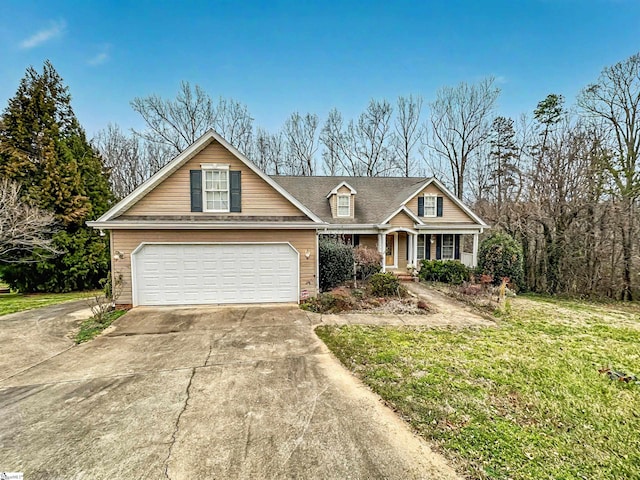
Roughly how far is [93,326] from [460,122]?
90.3ft

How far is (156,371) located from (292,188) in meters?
14.4

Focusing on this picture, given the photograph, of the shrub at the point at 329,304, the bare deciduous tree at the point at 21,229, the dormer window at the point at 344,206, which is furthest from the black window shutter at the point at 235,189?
the bare deciduous tree at the point at 21,229

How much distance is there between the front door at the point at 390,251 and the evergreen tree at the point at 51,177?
15.5 m

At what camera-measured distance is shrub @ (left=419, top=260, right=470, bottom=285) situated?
15.4 metres

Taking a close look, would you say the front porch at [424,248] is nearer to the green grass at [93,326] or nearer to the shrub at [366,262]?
the shrub at [366,262]

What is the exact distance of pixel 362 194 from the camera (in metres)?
18.8

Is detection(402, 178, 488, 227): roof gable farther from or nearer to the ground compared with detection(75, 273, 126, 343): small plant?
farther from the ground

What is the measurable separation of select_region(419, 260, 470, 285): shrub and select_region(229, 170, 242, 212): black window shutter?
10582 mm

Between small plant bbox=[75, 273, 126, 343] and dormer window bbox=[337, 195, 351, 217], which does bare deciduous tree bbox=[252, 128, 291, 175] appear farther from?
small plant bbox=[75, 273, 126, 343]

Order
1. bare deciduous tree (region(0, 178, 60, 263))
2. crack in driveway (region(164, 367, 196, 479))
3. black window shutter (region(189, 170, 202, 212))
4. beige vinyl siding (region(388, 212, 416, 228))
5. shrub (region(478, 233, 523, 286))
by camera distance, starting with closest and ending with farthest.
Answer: crack in driveway (region(164, 367, 196, 479)), black window shutter (region(189, 170, 202, 212)), bare deciduous tree (region(0, 178, 60, 263)), shrub (region(478, 233, 523, 286)), beige vinyl siding (region(388, 212, 416, 228))

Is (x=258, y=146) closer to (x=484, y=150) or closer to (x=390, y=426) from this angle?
(x=484, y=150)

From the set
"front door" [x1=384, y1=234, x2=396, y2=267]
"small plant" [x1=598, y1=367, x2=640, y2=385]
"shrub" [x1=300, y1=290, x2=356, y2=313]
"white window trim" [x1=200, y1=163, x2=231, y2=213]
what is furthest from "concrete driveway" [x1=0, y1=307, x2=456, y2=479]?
"front door" [x1=384, y1=234, x2=396, y2=267]

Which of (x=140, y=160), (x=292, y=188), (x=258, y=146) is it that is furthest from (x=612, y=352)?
(x=140, y=160)

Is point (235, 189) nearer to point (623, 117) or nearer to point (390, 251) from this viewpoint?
point (390, 251)
